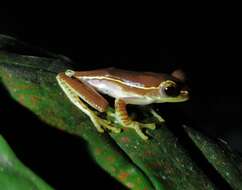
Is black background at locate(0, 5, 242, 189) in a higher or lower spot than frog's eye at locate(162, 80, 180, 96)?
lower

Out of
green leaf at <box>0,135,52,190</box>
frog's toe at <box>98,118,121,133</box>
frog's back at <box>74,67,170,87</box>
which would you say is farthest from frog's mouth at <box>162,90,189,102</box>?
green leaf at <box>0,135,52,190</box>

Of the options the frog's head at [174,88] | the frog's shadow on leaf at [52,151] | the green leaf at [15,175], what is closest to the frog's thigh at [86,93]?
the frog's head at [174,88]

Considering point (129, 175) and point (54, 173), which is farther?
point (129, 175)

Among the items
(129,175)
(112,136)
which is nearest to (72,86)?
(112,136)

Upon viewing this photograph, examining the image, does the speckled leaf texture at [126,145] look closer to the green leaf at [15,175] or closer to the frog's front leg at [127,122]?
the frog's front leg at [127,122]

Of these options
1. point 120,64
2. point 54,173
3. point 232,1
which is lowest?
point 120,64

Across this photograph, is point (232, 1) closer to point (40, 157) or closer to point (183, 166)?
point (183, 166)

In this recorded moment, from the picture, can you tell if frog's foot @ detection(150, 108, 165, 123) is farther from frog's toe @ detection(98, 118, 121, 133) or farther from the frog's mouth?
frog's toe @ detection(98, 118, 121, 133)
